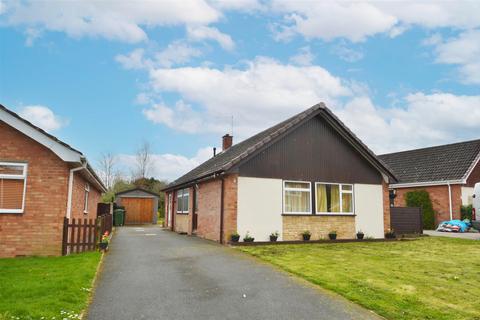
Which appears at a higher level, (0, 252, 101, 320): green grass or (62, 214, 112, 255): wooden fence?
(62, 214, 112, 255): wooden fence

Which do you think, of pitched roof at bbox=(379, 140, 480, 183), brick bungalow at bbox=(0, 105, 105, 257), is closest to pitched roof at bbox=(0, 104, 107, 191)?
brick bungalow at bbox=(0, 105, 105, 257)

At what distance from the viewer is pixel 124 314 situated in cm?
569

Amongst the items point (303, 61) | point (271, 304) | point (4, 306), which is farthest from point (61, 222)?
point (303, 61)

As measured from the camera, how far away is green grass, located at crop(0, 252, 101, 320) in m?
5.43

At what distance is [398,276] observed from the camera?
8.63 m

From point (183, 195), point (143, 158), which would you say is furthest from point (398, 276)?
point (143, 158)

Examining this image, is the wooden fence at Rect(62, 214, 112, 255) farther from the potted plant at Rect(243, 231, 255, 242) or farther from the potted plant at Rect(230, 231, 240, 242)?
the potted plant at Rect(243, 231, 255, 242)

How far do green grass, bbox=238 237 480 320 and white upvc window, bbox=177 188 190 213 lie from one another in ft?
30.3

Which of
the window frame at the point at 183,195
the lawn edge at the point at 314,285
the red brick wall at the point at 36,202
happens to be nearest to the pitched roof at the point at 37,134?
the red brick wall at the point at 36,202

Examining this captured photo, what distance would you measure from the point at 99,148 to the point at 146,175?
7.71 meters

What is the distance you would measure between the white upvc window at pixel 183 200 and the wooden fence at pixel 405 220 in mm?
11112

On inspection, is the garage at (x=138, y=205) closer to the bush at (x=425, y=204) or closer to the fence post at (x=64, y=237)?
the bush at (x=425, y=204)

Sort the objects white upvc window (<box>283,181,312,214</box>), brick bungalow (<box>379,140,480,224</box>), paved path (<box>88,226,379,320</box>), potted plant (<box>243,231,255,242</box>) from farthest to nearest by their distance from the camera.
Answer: brick bungalow (<box>379,140,480,224</box>), white upvc window (<box>283,181,312,214</box>), potted plant (<box>243,231,255,242</box>), paved path (<box>88,226,379,320</box>)

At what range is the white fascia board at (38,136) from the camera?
35.1ft
